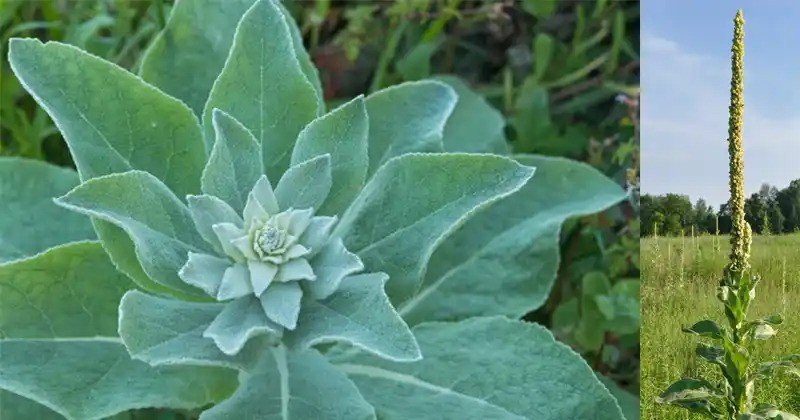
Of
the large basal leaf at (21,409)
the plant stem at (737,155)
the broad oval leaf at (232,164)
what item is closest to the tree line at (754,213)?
the plant stem at (737,155)

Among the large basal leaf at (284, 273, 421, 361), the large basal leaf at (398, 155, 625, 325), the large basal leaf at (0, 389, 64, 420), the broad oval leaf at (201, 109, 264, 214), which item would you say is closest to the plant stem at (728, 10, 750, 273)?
the large basal leaf at (398, 155, 625, 325)

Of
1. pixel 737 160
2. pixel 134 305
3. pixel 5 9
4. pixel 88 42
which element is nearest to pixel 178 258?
pixel 134 305

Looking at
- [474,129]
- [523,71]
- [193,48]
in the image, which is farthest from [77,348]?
[523,71]

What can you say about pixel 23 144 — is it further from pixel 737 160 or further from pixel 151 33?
pixel 737 160

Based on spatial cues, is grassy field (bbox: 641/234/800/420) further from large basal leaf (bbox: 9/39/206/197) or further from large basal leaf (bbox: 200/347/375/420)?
large basal leaf (bbox: 9/39/206/197)

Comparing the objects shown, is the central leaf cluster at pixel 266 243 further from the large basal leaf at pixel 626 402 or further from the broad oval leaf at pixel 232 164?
the large basal leaf at pixel 626 402
